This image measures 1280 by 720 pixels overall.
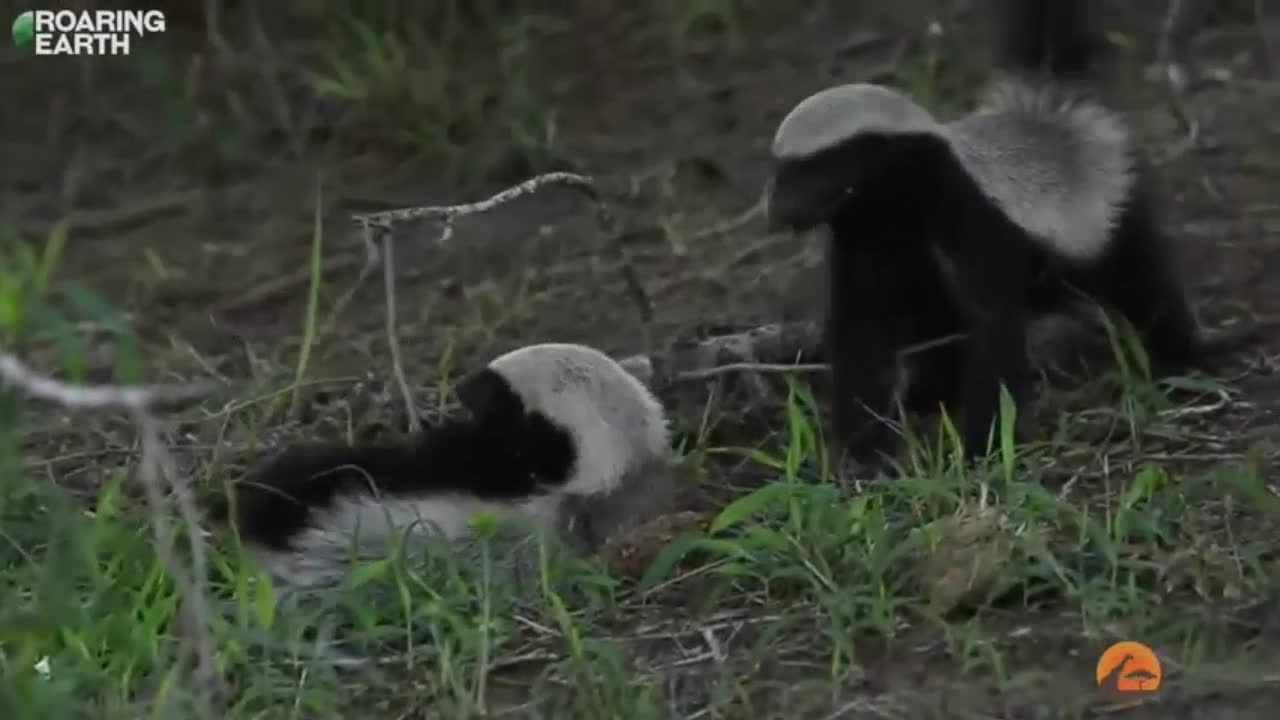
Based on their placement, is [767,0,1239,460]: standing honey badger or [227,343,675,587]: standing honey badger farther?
[767,0,1239,460]: standing honey badger

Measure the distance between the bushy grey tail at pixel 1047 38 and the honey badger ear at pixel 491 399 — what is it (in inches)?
64.3

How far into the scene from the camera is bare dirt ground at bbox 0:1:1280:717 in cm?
525

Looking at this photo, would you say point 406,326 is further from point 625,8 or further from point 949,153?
point 625,8

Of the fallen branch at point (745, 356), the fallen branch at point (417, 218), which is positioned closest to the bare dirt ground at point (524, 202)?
the fallen branch at point (745, 356)

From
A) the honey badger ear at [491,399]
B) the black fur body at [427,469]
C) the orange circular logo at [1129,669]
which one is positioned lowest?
the orange circular logo at [1129,669]

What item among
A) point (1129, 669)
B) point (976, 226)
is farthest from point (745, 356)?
point (1129, 669)

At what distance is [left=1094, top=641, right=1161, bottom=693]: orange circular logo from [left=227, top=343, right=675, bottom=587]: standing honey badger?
4.00 ft

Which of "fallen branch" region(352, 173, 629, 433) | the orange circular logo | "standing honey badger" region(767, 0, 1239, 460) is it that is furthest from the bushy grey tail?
the orange circular logo

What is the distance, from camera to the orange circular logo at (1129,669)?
344 centimetres

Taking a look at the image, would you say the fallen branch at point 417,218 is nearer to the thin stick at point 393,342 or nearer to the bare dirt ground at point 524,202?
the thin stick at point 393,342

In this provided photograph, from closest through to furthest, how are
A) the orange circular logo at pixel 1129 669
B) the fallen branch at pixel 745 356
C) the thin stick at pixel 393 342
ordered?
the orange circular logo at pixel 1129 669
the thin stick at pixel 393 342
the fallen branch at pixel 745 356

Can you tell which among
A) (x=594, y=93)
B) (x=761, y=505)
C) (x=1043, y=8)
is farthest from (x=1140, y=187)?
(x=594, y=93)

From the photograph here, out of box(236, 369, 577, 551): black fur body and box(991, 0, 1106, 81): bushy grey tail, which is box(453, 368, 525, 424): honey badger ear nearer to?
box(236, 369, 577, 551): black fur body

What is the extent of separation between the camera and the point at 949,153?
15.6 feet
